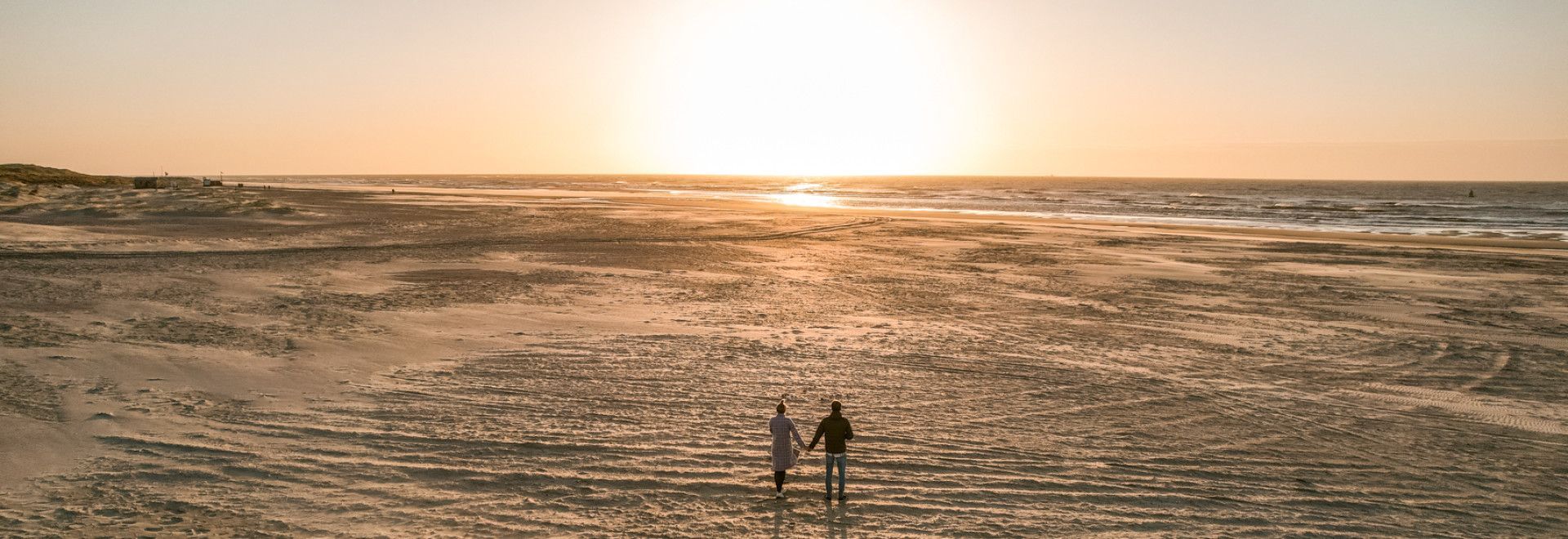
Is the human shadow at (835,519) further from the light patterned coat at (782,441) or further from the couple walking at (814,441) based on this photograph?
the light patterned coat at (782,441)

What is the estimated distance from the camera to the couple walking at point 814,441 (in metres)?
8.99

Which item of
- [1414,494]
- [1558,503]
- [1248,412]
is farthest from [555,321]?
[1558,503]

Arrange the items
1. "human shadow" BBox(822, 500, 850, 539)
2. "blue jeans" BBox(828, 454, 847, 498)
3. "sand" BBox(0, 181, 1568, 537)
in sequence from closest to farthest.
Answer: "human shadow" BBox(822, 500, 850, 539) < "sand" BBox(0, 181, 1568, 537) < "blue jeans" BBox(828, 454, 847, 498)

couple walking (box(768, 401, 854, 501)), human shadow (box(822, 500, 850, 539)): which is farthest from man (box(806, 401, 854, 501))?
human shadow (box(822, 500, 850, 539))

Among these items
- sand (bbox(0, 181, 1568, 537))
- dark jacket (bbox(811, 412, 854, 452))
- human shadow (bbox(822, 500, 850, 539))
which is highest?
dark jacket (bbox(811, 412, 854, 452))

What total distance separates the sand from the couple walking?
314mm

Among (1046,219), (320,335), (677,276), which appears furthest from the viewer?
(1046,219)

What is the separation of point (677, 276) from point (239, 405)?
14.7m

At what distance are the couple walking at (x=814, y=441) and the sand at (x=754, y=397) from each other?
0.31 metres

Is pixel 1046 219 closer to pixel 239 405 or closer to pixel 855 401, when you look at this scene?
pixel 855 401

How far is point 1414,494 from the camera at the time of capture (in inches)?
374

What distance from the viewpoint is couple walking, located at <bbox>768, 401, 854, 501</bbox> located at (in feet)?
29.5

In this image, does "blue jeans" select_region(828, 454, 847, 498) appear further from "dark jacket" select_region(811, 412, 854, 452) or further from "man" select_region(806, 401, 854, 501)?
"dark jacket" select_region(811, 412, 854, 452)

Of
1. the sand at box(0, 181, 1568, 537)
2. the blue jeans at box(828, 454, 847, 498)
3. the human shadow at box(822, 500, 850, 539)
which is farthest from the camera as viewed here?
the blue jeans at box(828, 454, 847, 498)
